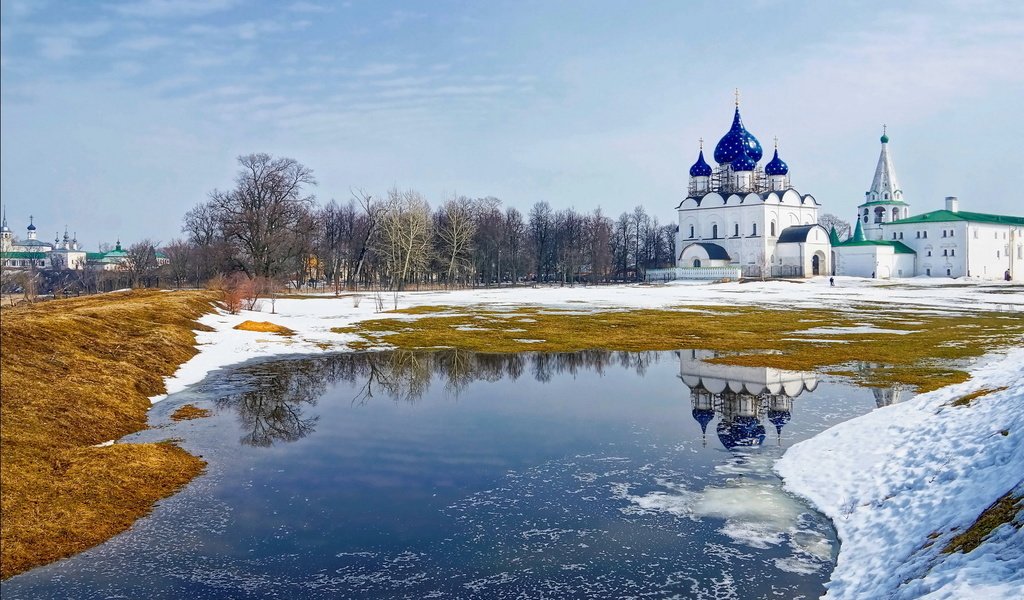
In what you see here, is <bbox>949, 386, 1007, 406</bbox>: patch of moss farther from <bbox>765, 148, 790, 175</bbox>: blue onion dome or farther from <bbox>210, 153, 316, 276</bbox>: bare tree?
<bbox>765, 148, 790, 175</bbox>: blue onion dome

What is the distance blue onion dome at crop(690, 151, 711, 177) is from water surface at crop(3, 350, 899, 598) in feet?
258

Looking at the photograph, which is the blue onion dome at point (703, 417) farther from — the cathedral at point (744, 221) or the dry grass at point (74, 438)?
the cathedral at point (744, 221)

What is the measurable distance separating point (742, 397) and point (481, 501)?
8132 millimetres

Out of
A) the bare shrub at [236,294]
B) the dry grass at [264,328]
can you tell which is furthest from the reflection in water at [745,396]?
the bare shrub at [236,294]

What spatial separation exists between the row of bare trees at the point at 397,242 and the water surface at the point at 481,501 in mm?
34810

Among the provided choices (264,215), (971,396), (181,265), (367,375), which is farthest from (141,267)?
(971,396)

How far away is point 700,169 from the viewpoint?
91438 mm

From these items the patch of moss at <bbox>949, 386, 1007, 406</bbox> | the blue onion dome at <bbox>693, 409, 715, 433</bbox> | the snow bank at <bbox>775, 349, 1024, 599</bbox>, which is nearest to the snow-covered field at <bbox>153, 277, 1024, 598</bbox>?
the snow bank at <bbox>775, 349, 1024, 599</bbox>

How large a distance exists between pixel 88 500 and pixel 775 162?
91.3 m

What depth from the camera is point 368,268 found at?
80.2 meters

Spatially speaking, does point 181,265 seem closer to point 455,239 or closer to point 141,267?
point 141,267

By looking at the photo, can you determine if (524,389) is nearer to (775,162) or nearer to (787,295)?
(787,295)

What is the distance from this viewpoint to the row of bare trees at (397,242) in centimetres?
5519

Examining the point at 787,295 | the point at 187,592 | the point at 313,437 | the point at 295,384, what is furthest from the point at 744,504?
Result: the point at 787,295
